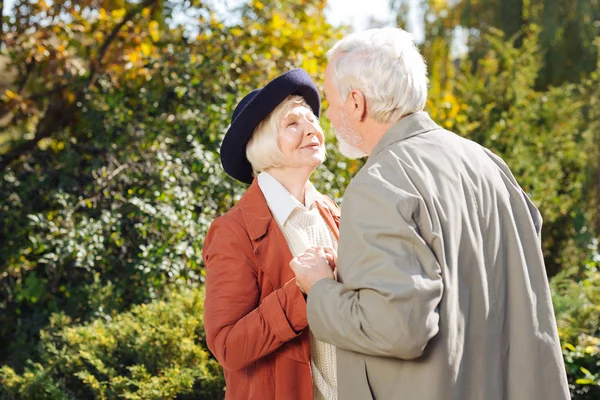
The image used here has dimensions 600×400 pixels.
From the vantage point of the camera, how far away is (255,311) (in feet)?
7.07

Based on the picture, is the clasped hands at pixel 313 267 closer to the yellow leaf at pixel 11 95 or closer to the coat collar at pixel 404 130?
the coat collar at pixel 404 130

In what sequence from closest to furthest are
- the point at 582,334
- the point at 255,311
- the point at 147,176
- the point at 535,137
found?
the point at 255,311
the point at 582,334
the point at 147,176
the point at 535,137

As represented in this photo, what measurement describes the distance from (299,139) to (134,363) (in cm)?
197

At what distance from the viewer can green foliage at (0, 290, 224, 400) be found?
355cm

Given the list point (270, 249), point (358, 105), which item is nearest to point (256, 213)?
point (270, 249)

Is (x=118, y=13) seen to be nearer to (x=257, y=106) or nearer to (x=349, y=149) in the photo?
(x=257, y=106)

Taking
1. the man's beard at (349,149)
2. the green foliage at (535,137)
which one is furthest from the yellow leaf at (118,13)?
the man's beard at (349,149)

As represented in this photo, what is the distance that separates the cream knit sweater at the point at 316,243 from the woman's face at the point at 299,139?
0.15 m

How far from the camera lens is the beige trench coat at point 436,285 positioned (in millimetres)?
1714

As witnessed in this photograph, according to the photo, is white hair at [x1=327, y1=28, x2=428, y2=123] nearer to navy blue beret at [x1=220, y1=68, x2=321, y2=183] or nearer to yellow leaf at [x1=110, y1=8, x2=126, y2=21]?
navy blue beret at [x1=220, y1=68, x2=321, y2=183]

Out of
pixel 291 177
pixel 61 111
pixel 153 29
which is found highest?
pixel 153 29

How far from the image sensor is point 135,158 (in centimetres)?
491

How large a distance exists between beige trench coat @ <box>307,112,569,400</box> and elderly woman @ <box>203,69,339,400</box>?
30 cm

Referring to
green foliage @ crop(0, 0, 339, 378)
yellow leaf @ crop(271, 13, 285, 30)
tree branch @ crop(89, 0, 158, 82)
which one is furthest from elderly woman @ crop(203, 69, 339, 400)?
tree branch @ crop(89, 0, 158, 82)
